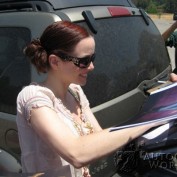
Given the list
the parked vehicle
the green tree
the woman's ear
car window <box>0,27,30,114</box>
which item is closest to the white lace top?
the woman's ear

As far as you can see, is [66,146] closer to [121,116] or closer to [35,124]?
[35,124]

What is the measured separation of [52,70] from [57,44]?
0.13 m

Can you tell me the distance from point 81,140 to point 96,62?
119 cm

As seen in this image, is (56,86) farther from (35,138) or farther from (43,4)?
(43,4)

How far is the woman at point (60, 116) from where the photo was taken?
5.37 feet

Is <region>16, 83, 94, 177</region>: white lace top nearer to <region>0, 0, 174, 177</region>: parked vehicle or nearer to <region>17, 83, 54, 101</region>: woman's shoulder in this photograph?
<region>17, 83, 54, 101</region>: woman's shoulder

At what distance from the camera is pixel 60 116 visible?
Result: 6.29ft

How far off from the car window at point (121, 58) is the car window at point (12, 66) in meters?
0.41

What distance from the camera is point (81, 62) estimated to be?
1.90m

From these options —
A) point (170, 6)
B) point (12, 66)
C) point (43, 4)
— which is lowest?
point (12, 66)

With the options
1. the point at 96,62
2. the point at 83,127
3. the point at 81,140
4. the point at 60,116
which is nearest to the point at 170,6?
the point at 96,62

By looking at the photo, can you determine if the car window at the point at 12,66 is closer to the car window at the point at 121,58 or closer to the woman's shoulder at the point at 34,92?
the car window at the point at 121,58

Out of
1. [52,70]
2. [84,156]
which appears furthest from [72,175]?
[52,70]

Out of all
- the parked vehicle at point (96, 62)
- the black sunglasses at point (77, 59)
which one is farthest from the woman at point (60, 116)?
the parked vehicle at point (96, 62)
